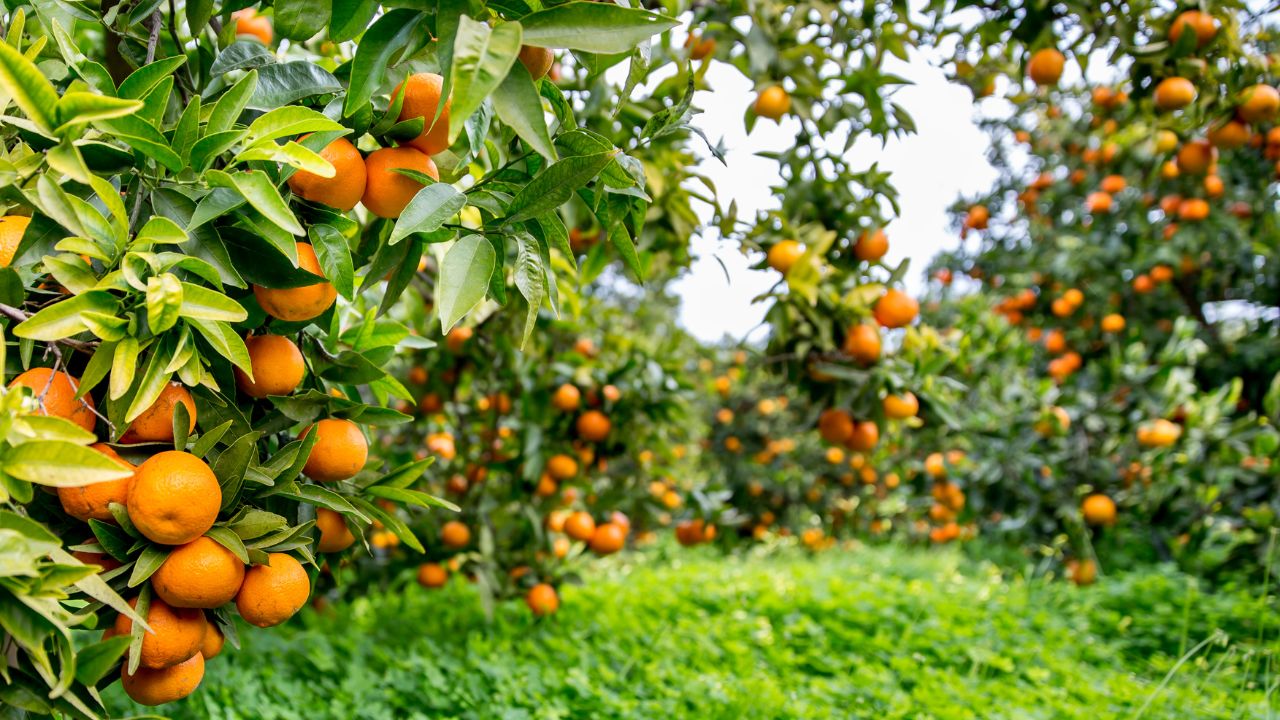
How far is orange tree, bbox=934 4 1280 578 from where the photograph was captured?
90.0 inches

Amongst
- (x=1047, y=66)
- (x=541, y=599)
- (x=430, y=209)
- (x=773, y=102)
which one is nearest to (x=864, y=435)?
(x=773, y=102)

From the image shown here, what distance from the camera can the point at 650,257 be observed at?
188 centimetres

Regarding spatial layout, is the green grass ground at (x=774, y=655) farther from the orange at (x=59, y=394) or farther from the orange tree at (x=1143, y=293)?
the orange at (x=59, y=394)

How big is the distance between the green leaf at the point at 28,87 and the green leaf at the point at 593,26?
0.44 meters

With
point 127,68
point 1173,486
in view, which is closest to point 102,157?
point 127,68

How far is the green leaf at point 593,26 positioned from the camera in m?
0.74

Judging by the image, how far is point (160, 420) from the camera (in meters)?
0.88

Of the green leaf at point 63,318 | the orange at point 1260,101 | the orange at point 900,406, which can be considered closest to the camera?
the green leaf at point 63,318

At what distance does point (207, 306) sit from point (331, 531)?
45 centimetres

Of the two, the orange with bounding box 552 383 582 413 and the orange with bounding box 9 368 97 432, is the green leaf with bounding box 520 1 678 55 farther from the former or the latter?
the orange with bounding box 552 383 582 413

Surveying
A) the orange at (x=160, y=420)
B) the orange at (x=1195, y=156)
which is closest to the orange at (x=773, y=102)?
the orange at (x=160, y=420)

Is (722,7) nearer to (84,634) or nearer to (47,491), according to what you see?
(47,491)

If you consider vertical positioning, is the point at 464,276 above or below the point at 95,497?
above

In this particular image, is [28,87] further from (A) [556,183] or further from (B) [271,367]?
(A) [556,183]
